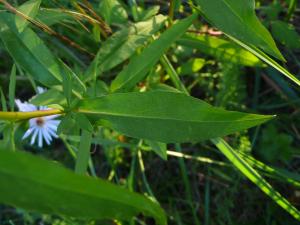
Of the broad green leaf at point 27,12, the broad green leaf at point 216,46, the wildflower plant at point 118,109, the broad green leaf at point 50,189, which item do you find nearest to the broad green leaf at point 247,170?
the wildflower plant at point 118,109

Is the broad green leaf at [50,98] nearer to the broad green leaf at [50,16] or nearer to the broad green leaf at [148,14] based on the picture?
the broad green leaf at [50,16]

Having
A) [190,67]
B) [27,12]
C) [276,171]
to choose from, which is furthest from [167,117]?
[190,67]

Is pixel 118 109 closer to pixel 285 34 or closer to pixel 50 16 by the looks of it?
pixel 50 16

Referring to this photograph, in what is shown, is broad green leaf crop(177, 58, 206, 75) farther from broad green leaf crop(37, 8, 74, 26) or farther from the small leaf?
the small leaf

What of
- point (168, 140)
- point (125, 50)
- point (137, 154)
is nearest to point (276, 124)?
point (137, 154)

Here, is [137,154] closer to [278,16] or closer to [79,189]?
[278,16]
